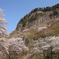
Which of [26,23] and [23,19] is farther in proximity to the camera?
[23,19]

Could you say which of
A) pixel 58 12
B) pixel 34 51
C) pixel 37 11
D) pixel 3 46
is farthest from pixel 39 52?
pixel 37 11

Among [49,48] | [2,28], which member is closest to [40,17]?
[49,48]

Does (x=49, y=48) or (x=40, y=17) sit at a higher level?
(x=40, y=17)

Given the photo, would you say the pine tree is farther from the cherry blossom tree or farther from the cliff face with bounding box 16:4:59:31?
the cliff face with bounding box 16:4:59:31

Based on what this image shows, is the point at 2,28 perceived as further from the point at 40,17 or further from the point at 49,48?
the point at 40,17

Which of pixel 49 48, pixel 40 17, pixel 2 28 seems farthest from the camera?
pixel 40 17

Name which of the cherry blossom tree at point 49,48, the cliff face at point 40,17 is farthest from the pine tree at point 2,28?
the cliff face at point 40,17

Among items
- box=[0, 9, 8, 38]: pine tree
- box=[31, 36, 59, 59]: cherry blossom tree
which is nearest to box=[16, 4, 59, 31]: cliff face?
box=[31, 36, 59, 59]: cherry blossom tree

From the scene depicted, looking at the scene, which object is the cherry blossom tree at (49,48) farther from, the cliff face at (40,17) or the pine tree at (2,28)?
the cliff face at (40,17)

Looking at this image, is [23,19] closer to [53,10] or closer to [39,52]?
[53,10]

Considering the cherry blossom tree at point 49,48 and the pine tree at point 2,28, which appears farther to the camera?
the cherry blossom tree at point 49,48

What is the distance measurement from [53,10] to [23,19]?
20496 millimetres

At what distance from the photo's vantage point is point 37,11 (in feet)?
374

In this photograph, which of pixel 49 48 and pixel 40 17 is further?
pixel 40 17
